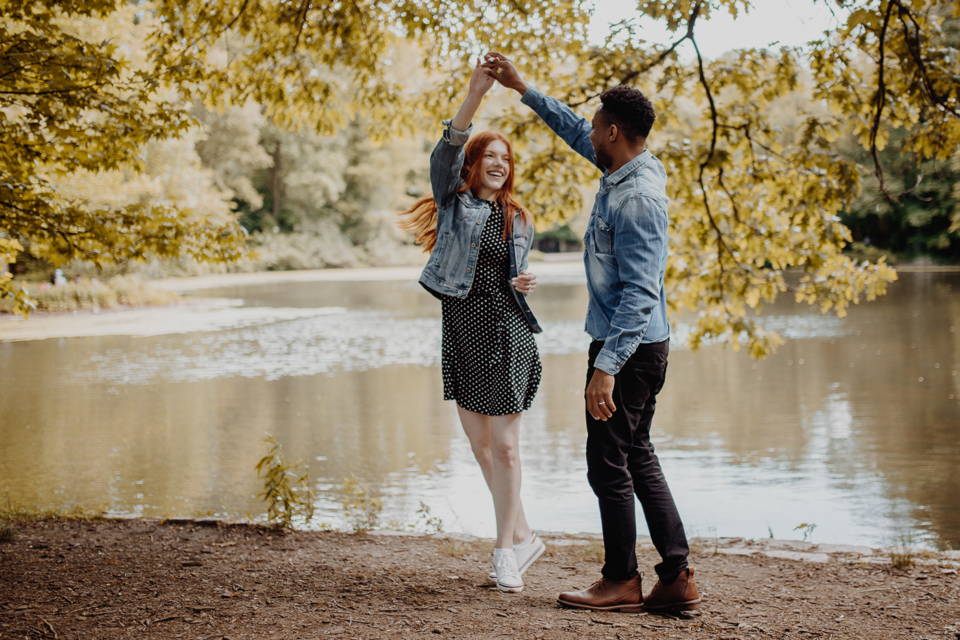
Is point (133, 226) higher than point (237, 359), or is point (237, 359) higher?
point (133, 226)

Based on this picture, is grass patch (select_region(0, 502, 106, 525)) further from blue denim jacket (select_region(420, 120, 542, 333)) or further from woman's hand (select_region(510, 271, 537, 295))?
woman's hand (select_region(510, 271, 537, 295))

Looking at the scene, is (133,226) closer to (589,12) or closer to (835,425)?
(589,12)

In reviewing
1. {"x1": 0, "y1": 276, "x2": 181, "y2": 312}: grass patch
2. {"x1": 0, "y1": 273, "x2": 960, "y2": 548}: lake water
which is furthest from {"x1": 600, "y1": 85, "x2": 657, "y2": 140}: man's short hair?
{"x1": 0, "y1": 276, "x2": 181, "y2": 312}: grass patch

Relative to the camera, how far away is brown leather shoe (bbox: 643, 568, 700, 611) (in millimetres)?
2869

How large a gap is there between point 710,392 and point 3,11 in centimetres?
829

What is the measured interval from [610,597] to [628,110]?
5.68 feet

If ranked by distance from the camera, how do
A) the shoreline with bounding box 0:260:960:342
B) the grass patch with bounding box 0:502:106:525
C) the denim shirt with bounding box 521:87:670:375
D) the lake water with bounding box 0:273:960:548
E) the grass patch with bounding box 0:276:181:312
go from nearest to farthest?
the denim shirt with bounding box 521:87:670:375
the grass patch with bounding box 0:502:106:525
the lake water with bounding box 0:273:960:548
the shoreline with bounding box 0:260:960:342
the grass patch with bounding box 0:276:181:312

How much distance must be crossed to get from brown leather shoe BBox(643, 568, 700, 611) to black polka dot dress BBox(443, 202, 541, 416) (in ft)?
2.77

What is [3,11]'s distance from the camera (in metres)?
4.69

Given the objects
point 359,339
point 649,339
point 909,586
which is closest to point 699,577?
point 909,586

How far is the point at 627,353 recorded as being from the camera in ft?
8.65

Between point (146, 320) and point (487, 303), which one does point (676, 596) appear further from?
point (146, 320)

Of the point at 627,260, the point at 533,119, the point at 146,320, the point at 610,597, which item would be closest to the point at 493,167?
the point at 627,260

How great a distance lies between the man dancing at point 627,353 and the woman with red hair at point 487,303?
15.4 inches
